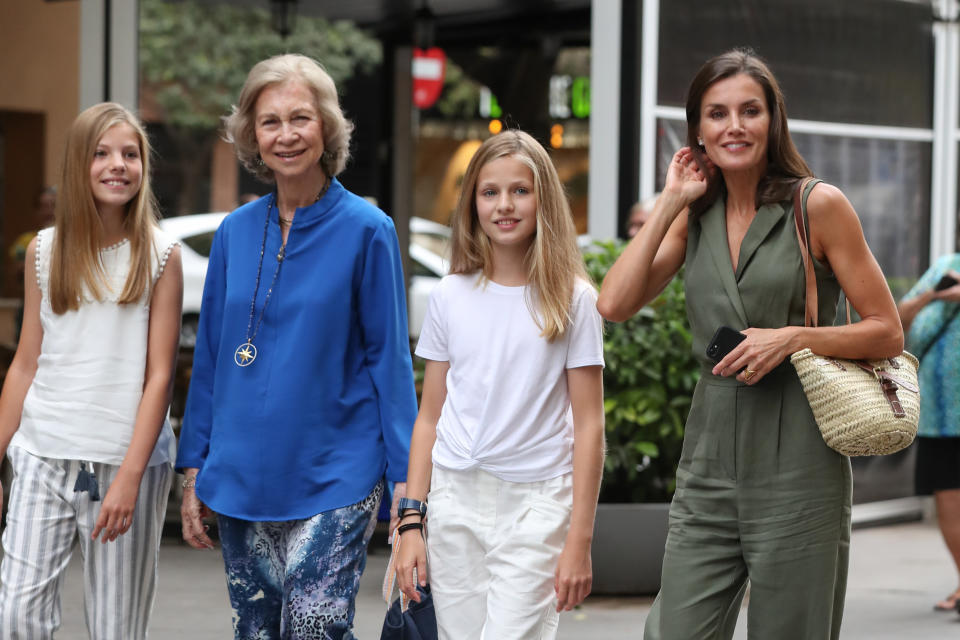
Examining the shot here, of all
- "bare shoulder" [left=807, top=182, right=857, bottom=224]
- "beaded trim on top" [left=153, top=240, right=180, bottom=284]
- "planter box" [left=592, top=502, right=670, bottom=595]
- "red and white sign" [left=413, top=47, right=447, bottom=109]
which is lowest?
"planter box" [left=592, top=502, right=670, bottom=595]

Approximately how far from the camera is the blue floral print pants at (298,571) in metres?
3.33

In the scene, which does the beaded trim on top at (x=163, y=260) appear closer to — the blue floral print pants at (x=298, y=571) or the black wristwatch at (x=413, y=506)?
the blue floral print pants at (x=298, y=571)

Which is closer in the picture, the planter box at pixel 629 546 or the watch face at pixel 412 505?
the watch face at pixel 412 505

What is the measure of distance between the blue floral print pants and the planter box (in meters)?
3.01

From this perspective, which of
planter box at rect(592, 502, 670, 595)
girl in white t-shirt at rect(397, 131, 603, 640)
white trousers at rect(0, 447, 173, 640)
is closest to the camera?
girl in white t-shirt at rect(397, 131, 603, 640)

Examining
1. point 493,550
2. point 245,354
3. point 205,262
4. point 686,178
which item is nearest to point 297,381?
point 245,354

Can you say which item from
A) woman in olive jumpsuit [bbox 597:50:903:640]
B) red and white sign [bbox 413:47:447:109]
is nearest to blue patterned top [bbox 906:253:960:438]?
woman in olive jumpsuit [bbox 597:50:903:640]

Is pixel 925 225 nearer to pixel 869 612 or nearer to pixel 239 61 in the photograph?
→ pixel 869 612

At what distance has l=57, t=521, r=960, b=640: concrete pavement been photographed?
5.93m

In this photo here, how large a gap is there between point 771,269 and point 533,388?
635mm

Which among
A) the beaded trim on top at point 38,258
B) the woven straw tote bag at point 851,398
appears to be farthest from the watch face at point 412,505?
the beaded trim on top at point 38,258

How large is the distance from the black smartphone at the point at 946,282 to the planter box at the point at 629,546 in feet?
5.50

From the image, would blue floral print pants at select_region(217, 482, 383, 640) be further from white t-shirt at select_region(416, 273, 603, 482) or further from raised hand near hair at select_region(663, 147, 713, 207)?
raised hand near hair at select_region(663, 147, 713, 207)

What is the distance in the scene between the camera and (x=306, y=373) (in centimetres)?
338
